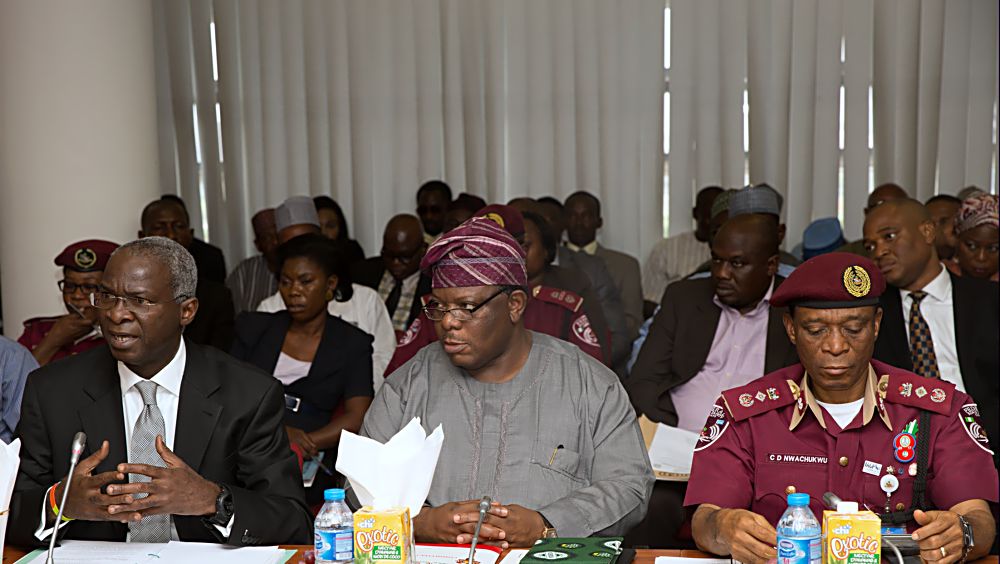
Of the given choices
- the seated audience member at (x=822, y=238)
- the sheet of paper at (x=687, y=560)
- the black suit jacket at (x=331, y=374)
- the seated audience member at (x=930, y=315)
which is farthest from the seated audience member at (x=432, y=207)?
the sheet of paper at (x=687, y=560)

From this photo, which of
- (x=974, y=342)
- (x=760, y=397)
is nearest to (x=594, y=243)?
(x=974, y=342)

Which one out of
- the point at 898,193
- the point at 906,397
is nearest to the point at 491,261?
the point at 906,397

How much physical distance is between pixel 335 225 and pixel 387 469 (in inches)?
206

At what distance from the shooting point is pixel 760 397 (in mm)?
2623

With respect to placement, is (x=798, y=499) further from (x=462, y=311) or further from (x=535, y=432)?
(x=462, y=311)

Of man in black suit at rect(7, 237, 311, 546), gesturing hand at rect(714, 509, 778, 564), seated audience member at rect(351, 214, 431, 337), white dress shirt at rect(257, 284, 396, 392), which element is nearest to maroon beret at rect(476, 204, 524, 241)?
white dress shirt at rect(257, 284, 396, 392)

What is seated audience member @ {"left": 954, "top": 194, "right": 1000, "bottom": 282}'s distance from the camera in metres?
4.90

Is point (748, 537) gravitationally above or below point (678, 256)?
below

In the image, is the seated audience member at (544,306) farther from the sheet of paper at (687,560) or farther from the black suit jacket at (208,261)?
→ the black suit jacket at (208,261)

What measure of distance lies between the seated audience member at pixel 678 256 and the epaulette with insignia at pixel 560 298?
117 inches

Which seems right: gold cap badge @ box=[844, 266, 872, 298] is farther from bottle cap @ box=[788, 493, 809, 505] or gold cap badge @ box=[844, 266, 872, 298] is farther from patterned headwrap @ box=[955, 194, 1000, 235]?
patterned headwrap @ box=[955, 194, 1000, 235]

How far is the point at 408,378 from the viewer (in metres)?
2.96

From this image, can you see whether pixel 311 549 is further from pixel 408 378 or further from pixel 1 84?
pixel 1 84

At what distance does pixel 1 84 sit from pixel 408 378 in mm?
3322
